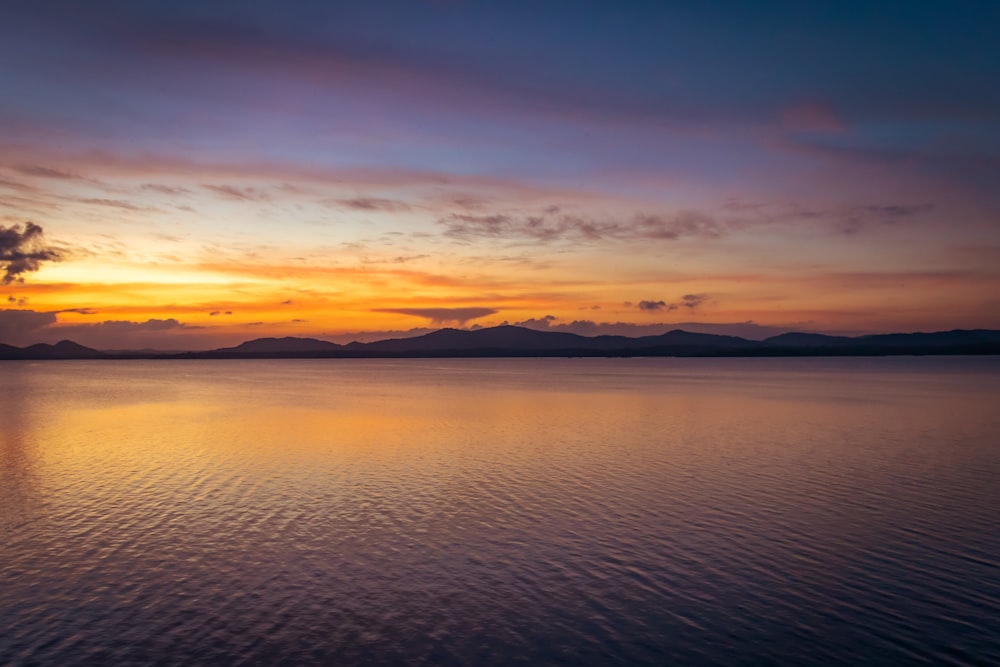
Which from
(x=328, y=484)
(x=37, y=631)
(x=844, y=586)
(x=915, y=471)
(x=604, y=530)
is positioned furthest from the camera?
(x=915, y=471)

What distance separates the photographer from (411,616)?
18.1 meters

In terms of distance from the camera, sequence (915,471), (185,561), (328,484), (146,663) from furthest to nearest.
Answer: (915,471) < (328,484) < (185,561) < (146,663)

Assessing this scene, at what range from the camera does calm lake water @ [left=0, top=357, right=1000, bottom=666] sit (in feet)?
54.4

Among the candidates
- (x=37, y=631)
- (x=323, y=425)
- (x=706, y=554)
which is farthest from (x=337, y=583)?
(x=323, y=425)

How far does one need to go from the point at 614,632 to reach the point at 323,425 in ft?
172

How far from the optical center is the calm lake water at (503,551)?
54.4 ft

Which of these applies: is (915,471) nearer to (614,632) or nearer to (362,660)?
(614,632)

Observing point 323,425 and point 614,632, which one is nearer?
point 614,632

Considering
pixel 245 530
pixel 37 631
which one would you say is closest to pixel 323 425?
pixel 245 530

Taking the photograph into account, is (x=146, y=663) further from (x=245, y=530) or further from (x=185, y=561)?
(x=245, y=530)

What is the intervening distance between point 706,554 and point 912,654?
796 cm

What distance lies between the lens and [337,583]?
67.3 ft

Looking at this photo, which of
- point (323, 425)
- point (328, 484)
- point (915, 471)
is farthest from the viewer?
point (323, 425)

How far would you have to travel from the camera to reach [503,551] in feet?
78.1
